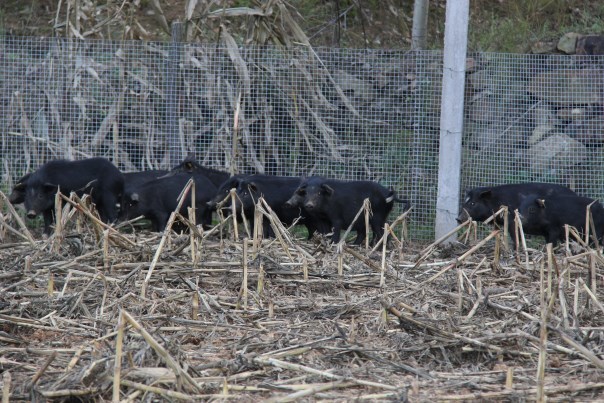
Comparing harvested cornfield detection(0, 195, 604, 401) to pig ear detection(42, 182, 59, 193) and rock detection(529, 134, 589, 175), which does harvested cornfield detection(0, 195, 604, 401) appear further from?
rock detection(529, 134, 589, 175)

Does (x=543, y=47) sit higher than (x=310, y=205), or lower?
higher

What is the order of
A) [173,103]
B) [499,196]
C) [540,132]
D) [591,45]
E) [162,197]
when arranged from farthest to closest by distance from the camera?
[591,45] < [173,103] < [540,132] < [162,197] < [499,196]

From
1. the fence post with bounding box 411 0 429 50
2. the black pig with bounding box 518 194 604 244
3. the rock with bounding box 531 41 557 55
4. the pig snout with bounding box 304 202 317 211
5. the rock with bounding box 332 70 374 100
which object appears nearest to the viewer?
the black pig with bounding box 518 194 604 244

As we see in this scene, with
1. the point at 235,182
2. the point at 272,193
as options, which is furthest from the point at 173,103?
the point at 272,193

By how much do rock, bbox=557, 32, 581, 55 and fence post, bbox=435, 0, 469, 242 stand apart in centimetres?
206

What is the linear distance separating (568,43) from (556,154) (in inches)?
80.4

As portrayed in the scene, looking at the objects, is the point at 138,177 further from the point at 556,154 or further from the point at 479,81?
the point at 556,154

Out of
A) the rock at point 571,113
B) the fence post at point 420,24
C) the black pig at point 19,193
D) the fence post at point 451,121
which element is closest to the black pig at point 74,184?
the black pig at point 19,193

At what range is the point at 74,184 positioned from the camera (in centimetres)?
1251

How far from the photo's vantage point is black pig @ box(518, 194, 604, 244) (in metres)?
11.8

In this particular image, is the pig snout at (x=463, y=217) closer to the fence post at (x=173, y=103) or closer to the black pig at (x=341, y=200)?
the black pig at (x=341, y=200)

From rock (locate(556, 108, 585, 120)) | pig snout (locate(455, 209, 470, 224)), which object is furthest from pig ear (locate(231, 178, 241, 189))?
rock (locate(556, 108, 585, 120))

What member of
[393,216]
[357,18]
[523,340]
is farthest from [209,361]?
[357,18]

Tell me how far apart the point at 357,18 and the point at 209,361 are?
44.1 ft
